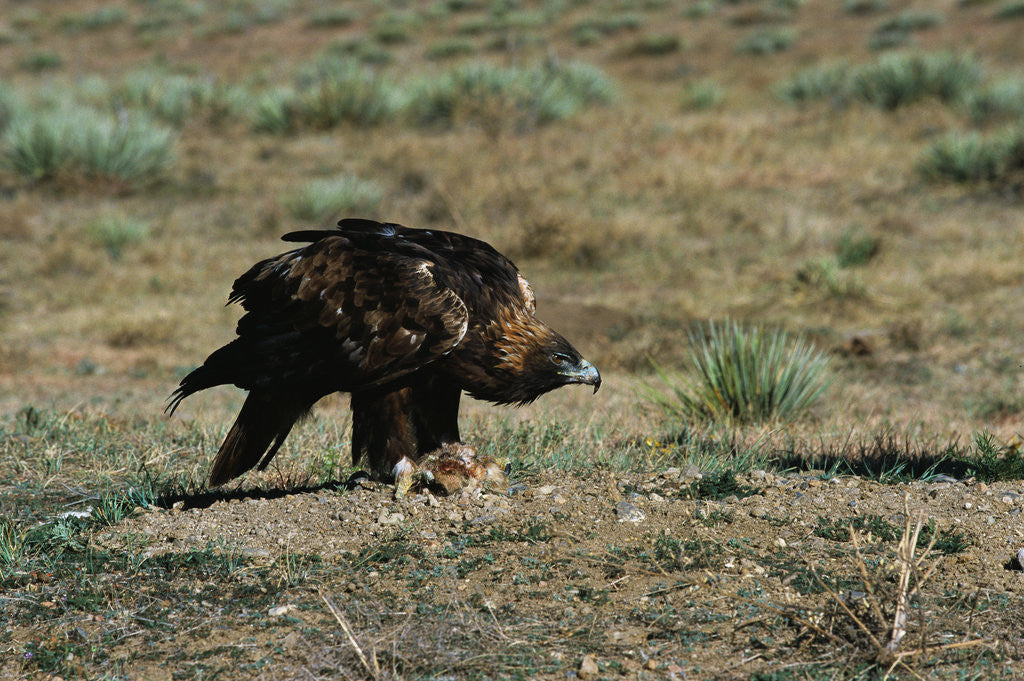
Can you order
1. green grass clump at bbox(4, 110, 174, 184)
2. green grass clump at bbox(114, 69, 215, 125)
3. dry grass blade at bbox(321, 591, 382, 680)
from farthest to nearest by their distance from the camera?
green grass clump at bbox(114, 69, 215, 125) < green grass clump at bbox(4, 110, 174, 184) < dry grass blade at bbox(321, 591, 382, 680)

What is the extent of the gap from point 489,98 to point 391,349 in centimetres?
1516

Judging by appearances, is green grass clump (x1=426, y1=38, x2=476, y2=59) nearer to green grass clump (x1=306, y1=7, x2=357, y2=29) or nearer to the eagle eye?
green grass clump (x1=306, y1=7, x2=357, y2=29)

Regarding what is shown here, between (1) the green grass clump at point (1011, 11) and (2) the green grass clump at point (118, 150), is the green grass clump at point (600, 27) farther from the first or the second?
(2) the green grass clump at point (118, 150)

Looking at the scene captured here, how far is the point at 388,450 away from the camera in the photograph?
491 cm

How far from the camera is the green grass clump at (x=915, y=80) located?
20.2 m

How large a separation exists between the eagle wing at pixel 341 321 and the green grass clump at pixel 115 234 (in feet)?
31.7

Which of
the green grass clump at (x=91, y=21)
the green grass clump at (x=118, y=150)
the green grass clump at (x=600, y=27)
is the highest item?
the green grass clump at (x=91, y=21)

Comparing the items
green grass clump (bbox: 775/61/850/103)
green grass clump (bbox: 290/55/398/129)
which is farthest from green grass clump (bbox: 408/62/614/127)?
green grass clump (bbox: 775/61/850/103)

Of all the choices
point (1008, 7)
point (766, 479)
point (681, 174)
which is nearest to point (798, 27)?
point (1008, 7)

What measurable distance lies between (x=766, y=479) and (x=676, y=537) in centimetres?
89

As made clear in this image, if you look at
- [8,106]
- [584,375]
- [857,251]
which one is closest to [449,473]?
[584,375]

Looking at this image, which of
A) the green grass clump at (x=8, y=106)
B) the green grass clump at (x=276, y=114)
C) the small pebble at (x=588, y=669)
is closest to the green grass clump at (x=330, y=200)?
the green grass clump at (x=276, y=114)

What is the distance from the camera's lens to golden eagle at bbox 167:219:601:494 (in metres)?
4.64

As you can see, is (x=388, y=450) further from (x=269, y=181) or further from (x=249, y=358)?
(x=269, y=181)
